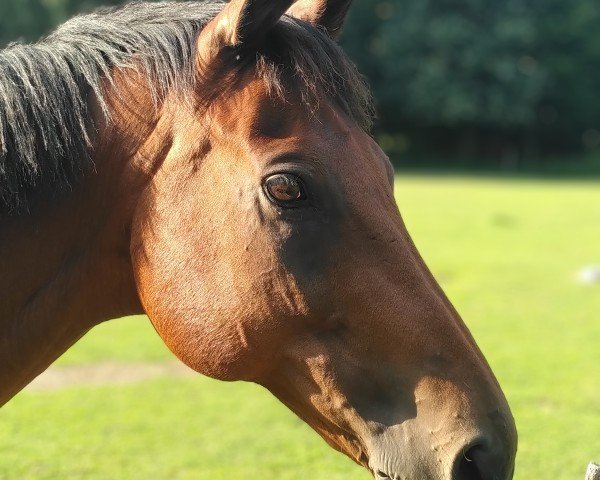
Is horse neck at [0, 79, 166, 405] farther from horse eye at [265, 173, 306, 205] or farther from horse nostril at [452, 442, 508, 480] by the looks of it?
horse nostril at [452, 442, 508, 480]

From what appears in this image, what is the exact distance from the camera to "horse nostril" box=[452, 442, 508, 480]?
1.77 meters

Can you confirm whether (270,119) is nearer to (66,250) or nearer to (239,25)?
(239,25)

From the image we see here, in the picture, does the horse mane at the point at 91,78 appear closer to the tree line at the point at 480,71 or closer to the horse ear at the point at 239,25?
the horse ear at the point at 239,25

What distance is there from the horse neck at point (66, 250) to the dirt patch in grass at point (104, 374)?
4.70 m

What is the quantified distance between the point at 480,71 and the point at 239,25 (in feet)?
125

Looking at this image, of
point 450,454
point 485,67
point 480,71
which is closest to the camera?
point 450,454

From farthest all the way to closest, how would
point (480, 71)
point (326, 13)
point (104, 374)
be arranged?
point (480, 71) → point (104, 374) → point (326, 13)

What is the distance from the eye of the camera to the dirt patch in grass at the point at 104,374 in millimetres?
6594

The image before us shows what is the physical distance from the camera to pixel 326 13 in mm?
2244

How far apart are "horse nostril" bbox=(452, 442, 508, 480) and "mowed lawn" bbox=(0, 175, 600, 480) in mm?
3040

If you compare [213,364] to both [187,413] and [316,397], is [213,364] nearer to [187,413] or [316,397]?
[316,397]

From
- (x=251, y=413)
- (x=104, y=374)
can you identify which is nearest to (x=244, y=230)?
(x=251, y=413)

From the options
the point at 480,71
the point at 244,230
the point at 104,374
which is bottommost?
the point at 480,71

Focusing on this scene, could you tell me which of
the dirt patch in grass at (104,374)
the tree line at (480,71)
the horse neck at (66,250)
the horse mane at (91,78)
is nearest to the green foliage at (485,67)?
the tree line at (480,71)
